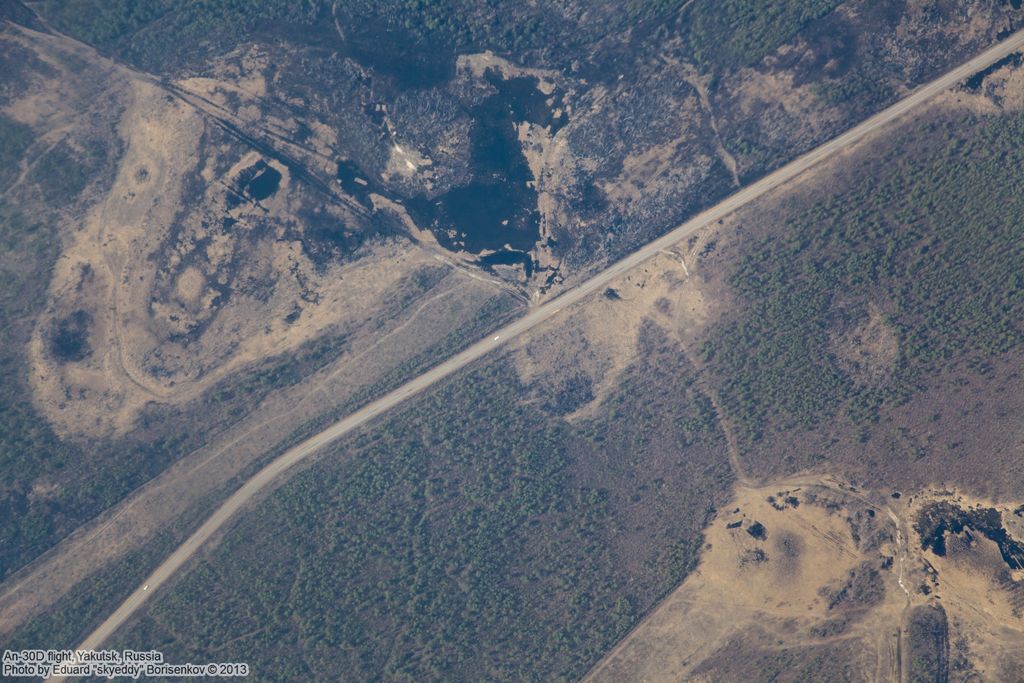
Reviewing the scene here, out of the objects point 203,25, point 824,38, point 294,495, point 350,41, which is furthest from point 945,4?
point 294,495

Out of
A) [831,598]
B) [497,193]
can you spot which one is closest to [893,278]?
[831,598]

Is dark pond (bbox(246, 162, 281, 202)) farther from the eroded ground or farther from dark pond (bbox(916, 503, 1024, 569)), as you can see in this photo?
dark pond (bbox(916, 503, 1024, 569))

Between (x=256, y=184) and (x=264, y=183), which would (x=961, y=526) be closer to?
(x=264, y=183)

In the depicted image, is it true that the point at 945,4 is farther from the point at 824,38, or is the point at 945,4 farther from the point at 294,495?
the point at 294,495

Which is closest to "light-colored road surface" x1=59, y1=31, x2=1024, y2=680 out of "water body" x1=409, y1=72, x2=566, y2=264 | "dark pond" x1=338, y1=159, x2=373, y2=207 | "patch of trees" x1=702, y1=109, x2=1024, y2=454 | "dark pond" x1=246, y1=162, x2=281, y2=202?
"patch of trees" x1=702, y1=109, x2=1024, y2=454

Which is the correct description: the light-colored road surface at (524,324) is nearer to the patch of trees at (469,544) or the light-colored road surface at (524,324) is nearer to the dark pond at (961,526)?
the patch of trees at (469,544)
